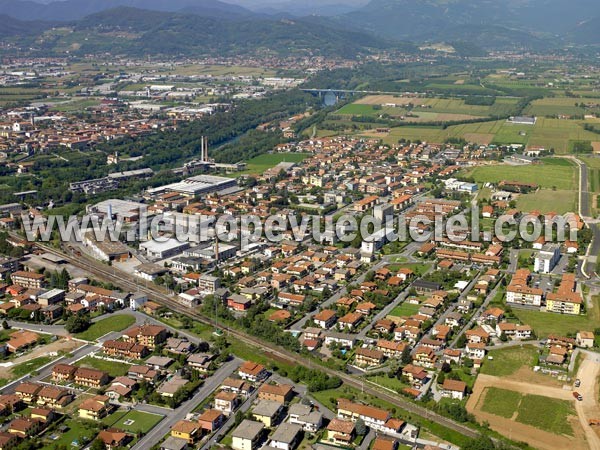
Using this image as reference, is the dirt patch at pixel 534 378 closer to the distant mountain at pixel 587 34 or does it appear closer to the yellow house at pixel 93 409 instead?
the yellow house at pixel 93 409

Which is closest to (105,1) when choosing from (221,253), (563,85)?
(563,85)

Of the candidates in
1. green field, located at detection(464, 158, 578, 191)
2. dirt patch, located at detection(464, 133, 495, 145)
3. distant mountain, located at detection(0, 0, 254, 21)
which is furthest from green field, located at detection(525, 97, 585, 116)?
distant mountain, located at detection(0, 0, 254, 21)

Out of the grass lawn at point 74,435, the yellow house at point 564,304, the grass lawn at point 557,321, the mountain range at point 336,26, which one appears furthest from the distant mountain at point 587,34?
the grass lawn at point 74,435

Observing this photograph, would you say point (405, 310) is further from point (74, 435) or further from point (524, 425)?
point (74, 435)

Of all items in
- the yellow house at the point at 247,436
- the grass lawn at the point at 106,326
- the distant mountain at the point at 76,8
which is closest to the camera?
the yellow house at the point at 247,436

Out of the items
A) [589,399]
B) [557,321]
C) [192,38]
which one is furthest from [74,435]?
[192,38]

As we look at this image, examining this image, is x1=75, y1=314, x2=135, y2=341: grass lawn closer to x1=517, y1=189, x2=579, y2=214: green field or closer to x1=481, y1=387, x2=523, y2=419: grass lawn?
x1=481, y1=387, x2=523, y2=419: grass lawn

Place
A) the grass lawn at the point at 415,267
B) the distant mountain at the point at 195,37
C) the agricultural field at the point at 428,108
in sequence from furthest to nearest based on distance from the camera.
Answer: the distant mountain at the point at 195,37 < the agricultural field at the point at 428,108 < the grass lawn at the point at 415,267

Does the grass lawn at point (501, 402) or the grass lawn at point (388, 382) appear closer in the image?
the grass lawn at point (501, 402)
